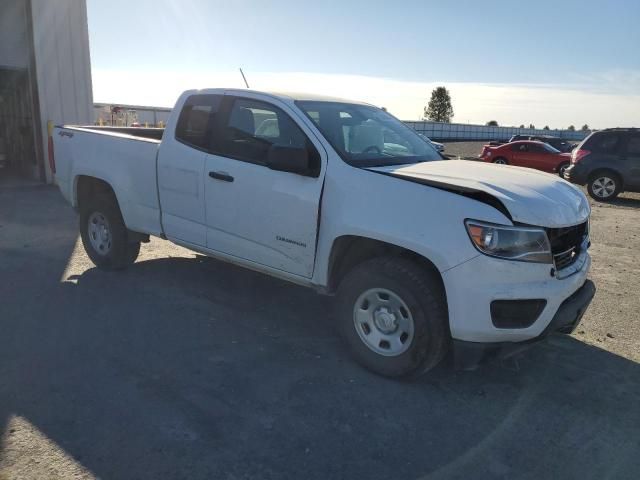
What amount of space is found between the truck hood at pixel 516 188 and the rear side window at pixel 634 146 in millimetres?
10395

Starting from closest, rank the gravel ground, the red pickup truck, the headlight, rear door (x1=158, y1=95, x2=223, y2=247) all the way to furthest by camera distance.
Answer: the gravel ground, the headlight, rear door (x1=158, y1=95, x2=223, y2=247), the red pickup truck

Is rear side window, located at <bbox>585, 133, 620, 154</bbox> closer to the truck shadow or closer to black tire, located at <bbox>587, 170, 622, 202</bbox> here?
black tire, located at <bbox>587, 170, 622, 202</bbox>

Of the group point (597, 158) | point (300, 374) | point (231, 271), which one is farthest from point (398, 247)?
point (597, 158)

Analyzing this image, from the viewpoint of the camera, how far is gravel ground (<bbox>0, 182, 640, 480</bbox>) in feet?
9.23

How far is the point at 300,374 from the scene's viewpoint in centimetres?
373

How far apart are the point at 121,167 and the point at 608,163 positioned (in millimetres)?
11900

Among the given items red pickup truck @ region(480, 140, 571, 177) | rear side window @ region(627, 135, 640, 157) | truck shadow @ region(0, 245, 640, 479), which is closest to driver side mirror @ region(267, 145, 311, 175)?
truck shadow @ region(0, 245, 640, 479)

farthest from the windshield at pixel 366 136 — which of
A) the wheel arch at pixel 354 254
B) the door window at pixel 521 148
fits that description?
the door window at pixel 521 148

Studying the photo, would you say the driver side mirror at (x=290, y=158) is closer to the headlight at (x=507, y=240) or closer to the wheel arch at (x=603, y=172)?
the headlight at (x=507, y=240)

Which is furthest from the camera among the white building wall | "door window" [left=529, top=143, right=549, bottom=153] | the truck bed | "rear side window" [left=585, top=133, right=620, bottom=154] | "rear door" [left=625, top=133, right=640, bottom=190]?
"door window" [left=529, top=143, right=549, bottom=153]

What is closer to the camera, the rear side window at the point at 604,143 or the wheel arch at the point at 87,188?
the wheel arch at the point at 87,188

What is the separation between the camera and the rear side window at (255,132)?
13.6ft

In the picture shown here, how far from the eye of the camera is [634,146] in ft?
41.6

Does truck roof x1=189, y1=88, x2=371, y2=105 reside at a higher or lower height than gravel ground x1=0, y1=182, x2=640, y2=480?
higher
